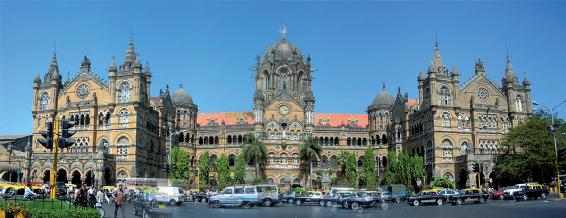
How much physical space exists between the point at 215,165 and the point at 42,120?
82.2ft

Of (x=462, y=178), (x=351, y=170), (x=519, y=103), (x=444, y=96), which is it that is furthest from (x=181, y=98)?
(x=519, y=103)

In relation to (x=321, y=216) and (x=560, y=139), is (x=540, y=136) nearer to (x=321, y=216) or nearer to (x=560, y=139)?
(x=560, y=139)

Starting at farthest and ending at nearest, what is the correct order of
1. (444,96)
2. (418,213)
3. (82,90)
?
1. (444,96)
2. (82,90)
3. (418,213)

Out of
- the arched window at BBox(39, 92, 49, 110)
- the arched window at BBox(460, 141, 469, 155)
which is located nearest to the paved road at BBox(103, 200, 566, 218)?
the arched window at BBox(460, 141, 469, 155)

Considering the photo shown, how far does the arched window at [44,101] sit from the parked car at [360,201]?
1966 inches

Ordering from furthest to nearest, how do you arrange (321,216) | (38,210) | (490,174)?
(490,174) < (321,216) < (38,210)

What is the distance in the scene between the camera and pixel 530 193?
51875 mm

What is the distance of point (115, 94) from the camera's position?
244 ft

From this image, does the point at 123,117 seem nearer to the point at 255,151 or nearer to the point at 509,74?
the point at 255,151

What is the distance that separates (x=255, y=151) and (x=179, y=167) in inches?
429

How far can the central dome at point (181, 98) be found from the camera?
93.9 metres

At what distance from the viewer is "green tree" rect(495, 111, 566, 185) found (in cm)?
6288

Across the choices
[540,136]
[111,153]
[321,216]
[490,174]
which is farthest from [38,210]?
[490,174]

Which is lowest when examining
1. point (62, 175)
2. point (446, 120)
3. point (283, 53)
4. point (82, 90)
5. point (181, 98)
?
point (62, 175)
